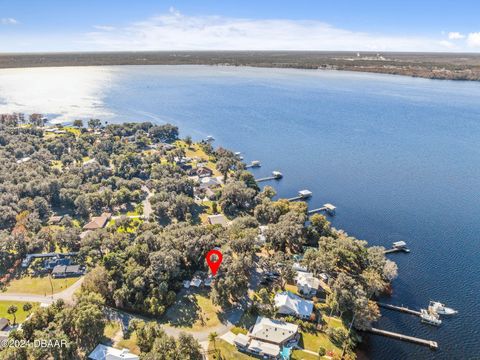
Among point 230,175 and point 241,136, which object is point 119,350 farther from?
point 241,136

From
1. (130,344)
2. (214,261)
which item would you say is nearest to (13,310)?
(130,344)

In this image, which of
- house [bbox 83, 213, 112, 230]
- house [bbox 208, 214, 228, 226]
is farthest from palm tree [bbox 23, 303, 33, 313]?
house [bbox 208, 214, 228, 226]

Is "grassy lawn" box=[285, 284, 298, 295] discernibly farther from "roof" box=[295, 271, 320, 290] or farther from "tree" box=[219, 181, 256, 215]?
"tree" box=[219, 181, 256, 215]

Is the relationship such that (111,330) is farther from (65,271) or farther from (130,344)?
(65,271)

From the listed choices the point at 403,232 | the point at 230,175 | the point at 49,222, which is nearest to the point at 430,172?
the point at 403,232

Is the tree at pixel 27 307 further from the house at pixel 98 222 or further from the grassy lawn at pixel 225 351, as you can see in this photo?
the grassy lawn at pixel 225 351
